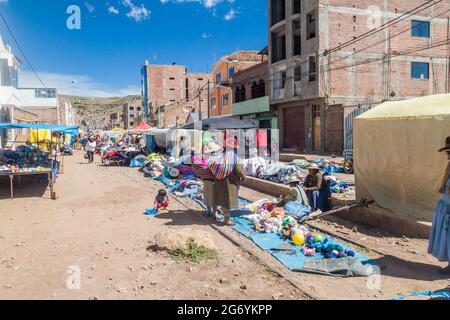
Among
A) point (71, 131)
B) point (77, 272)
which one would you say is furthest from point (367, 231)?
point (71, 131)

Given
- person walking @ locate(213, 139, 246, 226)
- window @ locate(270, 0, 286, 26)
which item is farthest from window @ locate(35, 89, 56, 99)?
person walking @ locate(213, 139, 246, 226)

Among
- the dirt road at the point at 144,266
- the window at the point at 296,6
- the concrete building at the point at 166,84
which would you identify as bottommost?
the dirt road at the point at 144,266

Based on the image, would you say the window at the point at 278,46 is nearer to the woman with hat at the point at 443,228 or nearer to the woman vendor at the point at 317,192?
the woman vendor at the point at 317,192

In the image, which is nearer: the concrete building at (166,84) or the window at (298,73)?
the window at (298,73)

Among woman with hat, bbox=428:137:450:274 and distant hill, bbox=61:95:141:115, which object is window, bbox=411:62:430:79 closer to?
woman with hat, bbox=428:137:450:274

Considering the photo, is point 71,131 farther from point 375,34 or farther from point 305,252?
point 375,34

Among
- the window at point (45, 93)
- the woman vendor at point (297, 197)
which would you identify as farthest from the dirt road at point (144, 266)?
the window at point (45, 93)

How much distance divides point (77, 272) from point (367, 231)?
5.17 m

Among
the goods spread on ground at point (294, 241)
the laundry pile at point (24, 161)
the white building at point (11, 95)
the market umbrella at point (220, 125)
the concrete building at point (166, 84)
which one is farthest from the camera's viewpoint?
the concrete building at point (166, 84)

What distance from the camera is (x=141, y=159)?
20.9m

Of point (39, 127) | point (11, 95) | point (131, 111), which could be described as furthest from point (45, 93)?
point (131, 111)

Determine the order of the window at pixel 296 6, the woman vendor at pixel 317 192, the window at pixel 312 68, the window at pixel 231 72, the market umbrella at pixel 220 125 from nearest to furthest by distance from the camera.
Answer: the woman vendor at pixel 317 192 → the market umbrella at pixel 220 125 → the window at pixel 312 68 → the window at pixel 296 6 → the window at pixel 231 72

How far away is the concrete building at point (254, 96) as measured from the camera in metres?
30.5

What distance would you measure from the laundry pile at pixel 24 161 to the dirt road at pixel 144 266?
7.93ft
